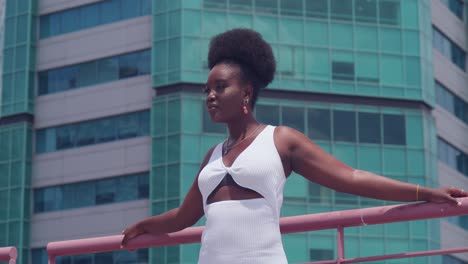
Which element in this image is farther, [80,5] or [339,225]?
[80,5]

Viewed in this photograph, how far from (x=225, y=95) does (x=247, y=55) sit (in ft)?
0.85

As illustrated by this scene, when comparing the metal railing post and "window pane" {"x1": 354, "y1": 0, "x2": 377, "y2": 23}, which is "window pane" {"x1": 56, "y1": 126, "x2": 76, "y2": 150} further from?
the metal railing post

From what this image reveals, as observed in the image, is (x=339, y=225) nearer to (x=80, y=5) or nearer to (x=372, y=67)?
(x=372, y=67)

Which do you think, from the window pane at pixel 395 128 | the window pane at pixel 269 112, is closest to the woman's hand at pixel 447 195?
the window pane at pixel 269 112

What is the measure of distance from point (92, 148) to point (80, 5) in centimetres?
685

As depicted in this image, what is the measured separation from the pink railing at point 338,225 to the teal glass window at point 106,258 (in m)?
35.0

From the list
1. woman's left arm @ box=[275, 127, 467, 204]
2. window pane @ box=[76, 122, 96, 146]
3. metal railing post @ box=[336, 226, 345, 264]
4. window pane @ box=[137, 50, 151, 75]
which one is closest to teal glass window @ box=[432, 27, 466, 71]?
window pane @ box=[137, 50, 151, 75]

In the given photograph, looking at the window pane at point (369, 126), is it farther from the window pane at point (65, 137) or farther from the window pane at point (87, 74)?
the window pane at point (65, 137)

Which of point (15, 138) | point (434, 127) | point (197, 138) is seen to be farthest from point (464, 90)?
point (15, 138)

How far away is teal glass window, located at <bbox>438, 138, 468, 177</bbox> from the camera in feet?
154

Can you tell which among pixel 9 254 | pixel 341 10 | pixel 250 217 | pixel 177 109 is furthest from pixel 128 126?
pixel 250 217

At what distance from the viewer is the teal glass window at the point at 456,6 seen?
4966 centimetres

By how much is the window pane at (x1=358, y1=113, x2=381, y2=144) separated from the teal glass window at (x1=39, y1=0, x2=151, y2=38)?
34.3ft

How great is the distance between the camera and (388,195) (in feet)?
16.0
